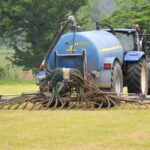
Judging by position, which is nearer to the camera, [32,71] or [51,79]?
[51,79]

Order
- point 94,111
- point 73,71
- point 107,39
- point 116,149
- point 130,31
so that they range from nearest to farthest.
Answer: point 116,149 → point 94,111 → point 73,71 → point 107,39 → point 130,31

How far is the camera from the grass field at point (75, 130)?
7781 millimetres

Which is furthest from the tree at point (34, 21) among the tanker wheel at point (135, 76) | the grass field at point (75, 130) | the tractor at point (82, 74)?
the grass field at point (75, 130)

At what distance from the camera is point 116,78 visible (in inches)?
549

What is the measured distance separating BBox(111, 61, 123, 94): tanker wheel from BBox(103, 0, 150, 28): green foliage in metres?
37.6

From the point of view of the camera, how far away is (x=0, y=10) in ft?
167

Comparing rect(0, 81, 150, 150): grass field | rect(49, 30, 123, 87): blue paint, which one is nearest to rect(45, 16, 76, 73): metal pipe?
rect(49, 30, 123, 87): blue paint

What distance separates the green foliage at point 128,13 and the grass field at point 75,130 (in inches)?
1596

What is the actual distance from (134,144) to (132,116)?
3.24m

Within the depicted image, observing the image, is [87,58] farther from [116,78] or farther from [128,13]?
[128,13]

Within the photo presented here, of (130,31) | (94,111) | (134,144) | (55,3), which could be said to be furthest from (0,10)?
(134,144)

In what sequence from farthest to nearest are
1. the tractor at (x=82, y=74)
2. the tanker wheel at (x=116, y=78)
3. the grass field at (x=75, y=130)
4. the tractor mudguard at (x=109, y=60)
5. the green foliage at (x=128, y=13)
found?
the green foliage at (x=128, y=13) < the tanker wheel at (x=116, y=78) < the tractor mudguard at (x=109, y=60) < the tractor at (x=82, y=74) < the grass field at (x=75, y=130)

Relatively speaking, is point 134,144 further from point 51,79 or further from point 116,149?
point 51,79

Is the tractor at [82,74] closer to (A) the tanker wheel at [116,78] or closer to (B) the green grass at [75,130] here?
(A) the tanker wheel at [116,78]
